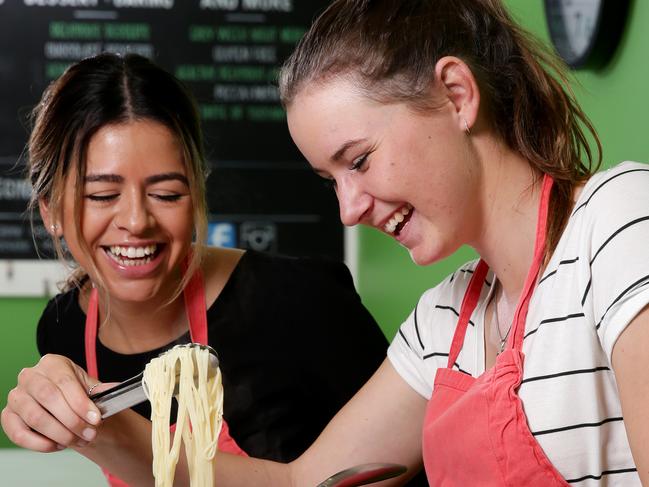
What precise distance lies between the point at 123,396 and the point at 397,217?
0.35 m

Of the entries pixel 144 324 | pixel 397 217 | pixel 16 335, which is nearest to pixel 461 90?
pixel 397 217

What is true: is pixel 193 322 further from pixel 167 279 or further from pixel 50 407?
pixel 50 407

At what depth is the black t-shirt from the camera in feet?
4.96

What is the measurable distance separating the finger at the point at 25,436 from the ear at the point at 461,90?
0.60 metres

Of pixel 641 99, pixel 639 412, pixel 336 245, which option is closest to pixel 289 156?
pixel 336 245

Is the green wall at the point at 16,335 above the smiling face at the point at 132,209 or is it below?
below

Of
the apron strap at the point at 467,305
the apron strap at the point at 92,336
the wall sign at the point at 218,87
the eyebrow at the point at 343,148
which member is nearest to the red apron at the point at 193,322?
the apron strap at the point at 92,336

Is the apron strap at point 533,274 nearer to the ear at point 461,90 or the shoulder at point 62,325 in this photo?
the ear at point 461,90

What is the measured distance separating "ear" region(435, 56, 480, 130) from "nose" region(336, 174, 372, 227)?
5.1 inches

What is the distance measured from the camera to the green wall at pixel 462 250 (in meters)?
1.38

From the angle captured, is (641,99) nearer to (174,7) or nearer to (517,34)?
(517,34)

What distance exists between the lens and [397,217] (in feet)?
3.38

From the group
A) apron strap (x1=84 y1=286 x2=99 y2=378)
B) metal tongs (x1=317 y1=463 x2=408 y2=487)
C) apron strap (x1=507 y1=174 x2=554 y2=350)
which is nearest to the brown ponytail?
apron strap (x1=507 y1=174 x2=554 y2=350)

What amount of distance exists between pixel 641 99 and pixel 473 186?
476 mm
